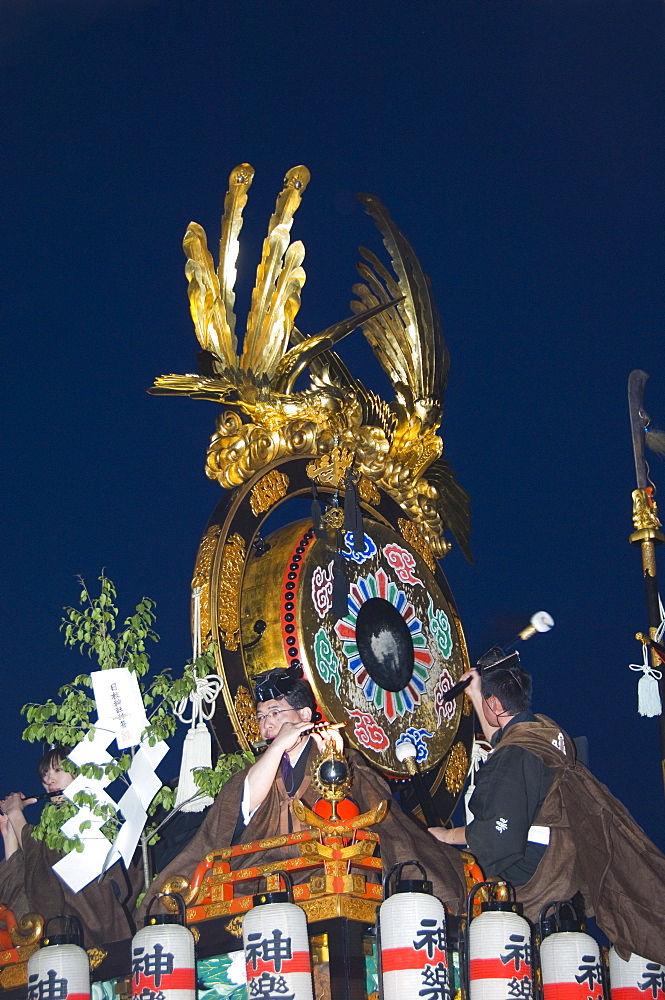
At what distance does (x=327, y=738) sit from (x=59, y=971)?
0.95 m

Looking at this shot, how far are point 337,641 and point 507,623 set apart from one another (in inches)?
24.0

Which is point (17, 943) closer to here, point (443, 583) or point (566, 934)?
point (566, 934)

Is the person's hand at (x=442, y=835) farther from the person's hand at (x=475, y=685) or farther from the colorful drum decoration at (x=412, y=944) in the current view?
the colorful drum decoration at (x=412, y=944)

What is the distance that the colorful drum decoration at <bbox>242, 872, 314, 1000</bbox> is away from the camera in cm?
329

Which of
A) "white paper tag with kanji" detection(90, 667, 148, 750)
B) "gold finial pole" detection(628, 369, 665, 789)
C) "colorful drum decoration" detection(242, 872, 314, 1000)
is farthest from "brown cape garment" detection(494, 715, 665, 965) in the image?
"white paper tag with kanji" detection(90, 667, 148, 750)

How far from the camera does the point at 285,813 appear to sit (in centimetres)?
403

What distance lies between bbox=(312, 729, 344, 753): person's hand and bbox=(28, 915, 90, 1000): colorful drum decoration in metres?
0.88

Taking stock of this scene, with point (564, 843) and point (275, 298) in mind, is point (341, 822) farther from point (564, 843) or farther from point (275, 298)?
point (275, 298)

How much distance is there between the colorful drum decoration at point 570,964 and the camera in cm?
354

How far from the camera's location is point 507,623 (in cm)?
488

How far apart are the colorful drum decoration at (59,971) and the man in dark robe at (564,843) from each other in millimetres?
1132

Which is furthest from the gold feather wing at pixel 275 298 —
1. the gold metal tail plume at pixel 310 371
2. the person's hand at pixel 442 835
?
the person's hand at pixel 442 835

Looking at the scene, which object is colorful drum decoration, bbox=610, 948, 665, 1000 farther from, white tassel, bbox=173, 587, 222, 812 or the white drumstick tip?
white tassel, bbox=173, 587, 222, 812

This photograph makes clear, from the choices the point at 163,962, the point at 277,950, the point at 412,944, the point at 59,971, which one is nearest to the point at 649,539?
Answer: the point at 412,944
